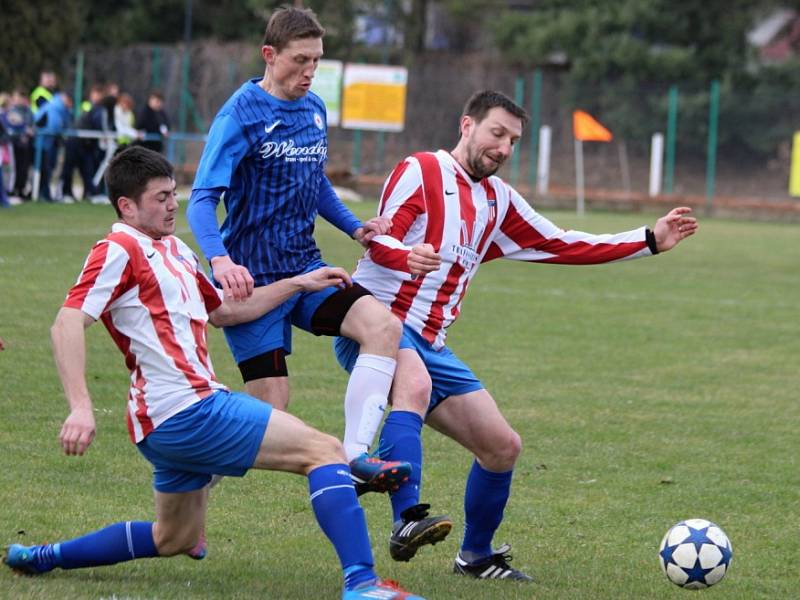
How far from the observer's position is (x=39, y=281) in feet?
44.4

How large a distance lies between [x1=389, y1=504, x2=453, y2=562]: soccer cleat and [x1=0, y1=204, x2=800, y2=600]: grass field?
0.35 metres

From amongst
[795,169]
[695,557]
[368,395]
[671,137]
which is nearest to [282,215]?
[368,395]

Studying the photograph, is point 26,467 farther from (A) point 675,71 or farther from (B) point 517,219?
(A) point 675,71

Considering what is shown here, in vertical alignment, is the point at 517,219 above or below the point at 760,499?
above

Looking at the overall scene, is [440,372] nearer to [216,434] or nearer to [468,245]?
[468,245]

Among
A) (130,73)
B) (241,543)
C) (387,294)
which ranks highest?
(130,73)

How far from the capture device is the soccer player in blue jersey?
17.1ft

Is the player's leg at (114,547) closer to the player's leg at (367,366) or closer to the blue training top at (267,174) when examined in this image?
the player's leg at (367,366)

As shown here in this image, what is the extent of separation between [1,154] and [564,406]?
15244mm

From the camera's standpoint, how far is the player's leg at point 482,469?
17.7 ft

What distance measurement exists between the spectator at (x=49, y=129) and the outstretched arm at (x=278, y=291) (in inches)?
788

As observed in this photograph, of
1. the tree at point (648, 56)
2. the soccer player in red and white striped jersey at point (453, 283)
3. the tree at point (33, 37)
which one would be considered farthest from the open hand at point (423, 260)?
the tree at point (648, 56)

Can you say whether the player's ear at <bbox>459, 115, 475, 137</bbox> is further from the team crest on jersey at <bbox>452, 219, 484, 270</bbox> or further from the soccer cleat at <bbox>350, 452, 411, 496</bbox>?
the soccer cleat at <bbox>350, 452, 411, 496</bbox>

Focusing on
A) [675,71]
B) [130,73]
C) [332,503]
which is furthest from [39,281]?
[675,71]
